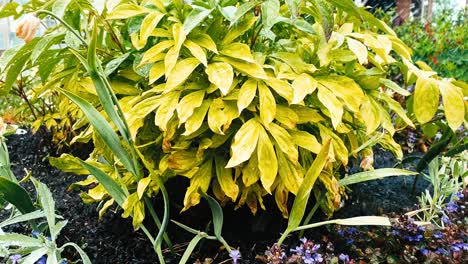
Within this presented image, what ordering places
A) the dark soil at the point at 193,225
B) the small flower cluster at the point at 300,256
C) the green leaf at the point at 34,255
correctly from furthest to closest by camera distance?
the dark soil at the point at 193,225 < the small flower cluster at the point at 300,256 < the green leaf at the point at 34,255

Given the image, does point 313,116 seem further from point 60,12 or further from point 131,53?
point 60,12

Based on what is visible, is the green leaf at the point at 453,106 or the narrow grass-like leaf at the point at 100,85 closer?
the narrow grass-like leaf at the point at 100,85

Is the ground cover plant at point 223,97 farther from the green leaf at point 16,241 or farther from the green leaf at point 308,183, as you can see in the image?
the green leaf at point 16,241

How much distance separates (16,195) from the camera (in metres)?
1.38

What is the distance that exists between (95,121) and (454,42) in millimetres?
3894

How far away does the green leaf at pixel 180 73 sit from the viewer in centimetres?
130

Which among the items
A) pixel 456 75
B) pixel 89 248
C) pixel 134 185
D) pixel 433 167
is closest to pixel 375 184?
pixel 433 167

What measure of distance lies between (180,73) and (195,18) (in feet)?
0.53

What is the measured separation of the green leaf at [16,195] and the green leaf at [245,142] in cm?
63

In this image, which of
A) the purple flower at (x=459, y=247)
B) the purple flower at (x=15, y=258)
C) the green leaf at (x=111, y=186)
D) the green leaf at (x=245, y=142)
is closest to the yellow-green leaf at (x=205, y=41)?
the green leaf at (x=245, y=142)

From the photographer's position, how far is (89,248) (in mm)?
1654

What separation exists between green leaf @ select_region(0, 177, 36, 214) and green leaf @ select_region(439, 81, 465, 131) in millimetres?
1287

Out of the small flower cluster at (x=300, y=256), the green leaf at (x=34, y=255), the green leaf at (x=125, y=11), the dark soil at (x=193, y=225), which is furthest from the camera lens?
the dark soil at (x=193, y=225)

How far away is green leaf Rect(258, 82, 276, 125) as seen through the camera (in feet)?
4.30
